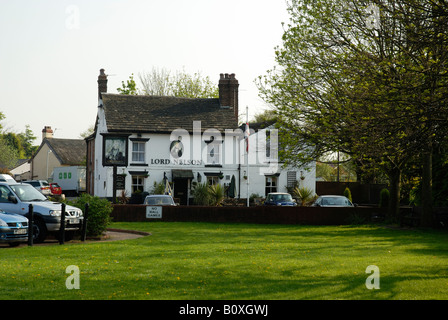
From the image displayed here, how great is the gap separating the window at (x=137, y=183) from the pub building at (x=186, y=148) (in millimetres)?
80

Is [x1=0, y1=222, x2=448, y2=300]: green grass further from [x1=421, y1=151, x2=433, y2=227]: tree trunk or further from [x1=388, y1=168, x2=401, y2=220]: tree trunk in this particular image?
[x1=388, y1=168, x2=401, y2=220]: tree trunk

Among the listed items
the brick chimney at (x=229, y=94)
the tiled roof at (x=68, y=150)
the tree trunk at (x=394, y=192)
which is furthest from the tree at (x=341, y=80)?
the tiled roof at (x=68, y=150)

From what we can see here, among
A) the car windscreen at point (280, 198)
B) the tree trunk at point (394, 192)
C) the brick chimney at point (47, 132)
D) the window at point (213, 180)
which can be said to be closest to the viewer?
the tree trunk at point (394, 192)

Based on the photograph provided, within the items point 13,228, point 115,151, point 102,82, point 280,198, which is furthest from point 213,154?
point 13,228

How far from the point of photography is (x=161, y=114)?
49688 millimetres

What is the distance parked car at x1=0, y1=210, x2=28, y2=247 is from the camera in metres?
17.6

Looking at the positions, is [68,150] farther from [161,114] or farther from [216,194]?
[216,194]

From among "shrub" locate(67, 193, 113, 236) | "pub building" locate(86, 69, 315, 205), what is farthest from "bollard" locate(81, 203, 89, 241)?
"pub building" locate(86, 69, 315, 205)

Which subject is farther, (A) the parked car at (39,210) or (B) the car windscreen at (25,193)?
(B) the car windscreen at (25,193)

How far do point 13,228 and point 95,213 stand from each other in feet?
12.6

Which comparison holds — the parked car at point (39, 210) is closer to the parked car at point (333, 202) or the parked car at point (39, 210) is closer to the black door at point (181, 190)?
the parked car at point (333, 202)

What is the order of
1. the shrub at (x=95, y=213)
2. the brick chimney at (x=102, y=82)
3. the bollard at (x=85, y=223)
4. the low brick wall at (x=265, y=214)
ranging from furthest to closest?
the brick chimney at (x=102, y=82) < the low brick wall at (x=265, y=214) < the shrub at (x=95, y=213) < the bollard at (x=85, y=223)

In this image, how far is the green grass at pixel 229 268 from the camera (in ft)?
34.4
